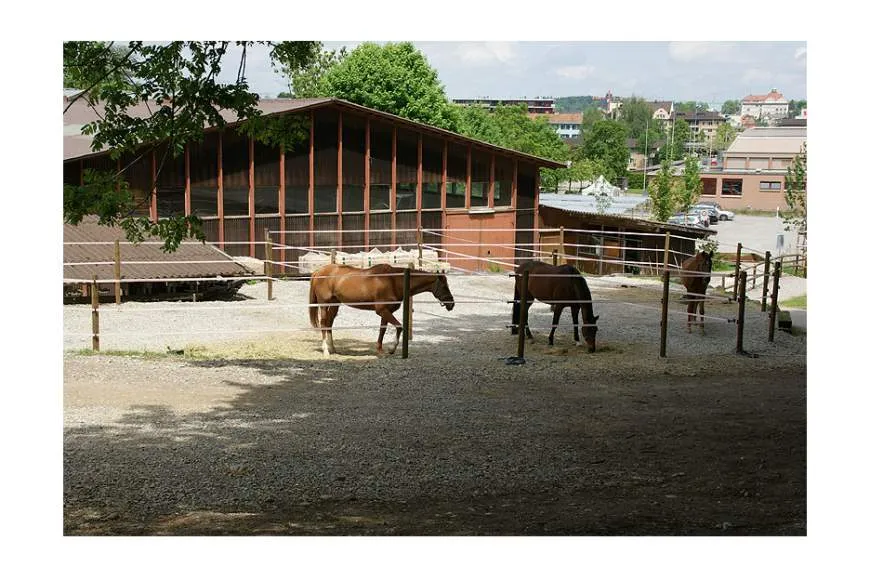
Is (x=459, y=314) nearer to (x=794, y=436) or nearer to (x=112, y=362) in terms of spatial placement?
(x=112, y=362)

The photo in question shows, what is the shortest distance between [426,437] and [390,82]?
687 inches

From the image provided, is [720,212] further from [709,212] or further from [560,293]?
[560,293]

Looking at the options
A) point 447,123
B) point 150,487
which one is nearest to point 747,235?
point 447,123

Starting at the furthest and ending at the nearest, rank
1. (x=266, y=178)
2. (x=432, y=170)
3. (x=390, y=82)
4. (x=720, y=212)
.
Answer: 1. (x=720, y=212)
2. (x=390, y=82)
3. (x=432, y=170)
4. (x=266, y=178)

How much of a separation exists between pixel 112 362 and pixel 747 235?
17.2 m

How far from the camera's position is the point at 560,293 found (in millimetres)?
10273

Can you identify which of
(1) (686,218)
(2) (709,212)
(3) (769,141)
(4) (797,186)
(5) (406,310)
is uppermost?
(3) (769,141)

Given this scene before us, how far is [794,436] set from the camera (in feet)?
21.9

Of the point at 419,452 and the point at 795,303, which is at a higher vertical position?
the point at 795,303

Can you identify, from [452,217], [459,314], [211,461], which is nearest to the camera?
[211,461]

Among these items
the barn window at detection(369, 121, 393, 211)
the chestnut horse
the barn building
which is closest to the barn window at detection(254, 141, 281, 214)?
the barn building

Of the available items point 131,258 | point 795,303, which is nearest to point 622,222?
point 795,303

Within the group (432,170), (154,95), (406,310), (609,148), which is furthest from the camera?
(609,148)

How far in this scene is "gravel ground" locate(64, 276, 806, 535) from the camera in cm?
548
